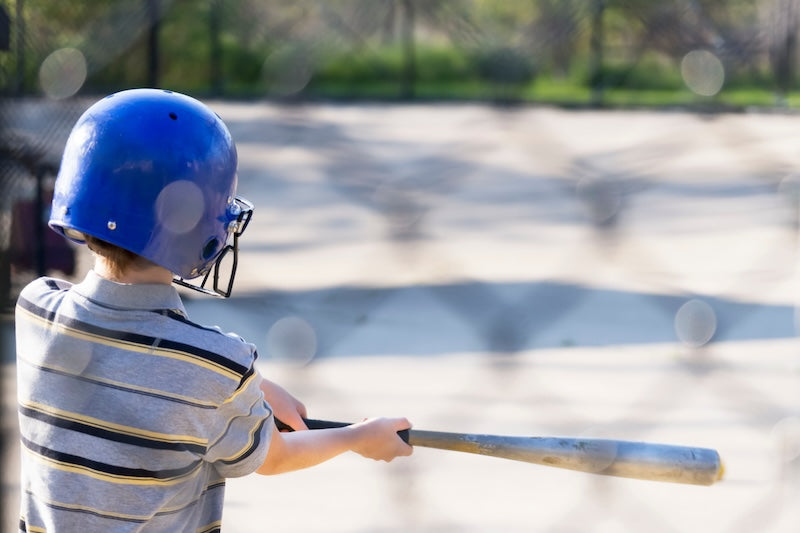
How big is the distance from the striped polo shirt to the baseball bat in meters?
0.32

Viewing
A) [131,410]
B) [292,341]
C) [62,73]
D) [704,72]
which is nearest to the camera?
[131,410]

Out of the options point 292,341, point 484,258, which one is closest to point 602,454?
point 292,341

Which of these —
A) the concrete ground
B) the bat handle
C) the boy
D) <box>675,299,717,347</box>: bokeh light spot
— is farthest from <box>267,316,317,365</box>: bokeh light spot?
the boy

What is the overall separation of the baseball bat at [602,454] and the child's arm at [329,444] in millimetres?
34

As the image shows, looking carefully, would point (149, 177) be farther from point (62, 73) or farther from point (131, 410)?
point (62, 73)

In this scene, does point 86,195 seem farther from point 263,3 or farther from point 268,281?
point 268,281

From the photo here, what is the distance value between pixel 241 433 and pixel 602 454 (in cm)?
55

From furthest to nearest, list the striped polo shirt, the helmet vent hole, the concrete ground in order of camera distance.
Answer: the concrete ground < the helmet vent hole < the striped polo shirt

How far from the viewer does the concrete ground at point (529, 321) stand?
10.8 ft

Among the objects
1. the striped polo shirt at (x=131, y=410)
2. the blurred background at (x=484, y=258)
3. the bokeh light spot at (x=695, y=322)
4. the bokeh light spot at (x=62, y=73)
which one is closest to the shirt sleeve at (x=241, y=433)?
the striped polo shirt at (x=131, y=410)

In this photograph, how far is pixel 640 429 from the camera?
3.93 metres

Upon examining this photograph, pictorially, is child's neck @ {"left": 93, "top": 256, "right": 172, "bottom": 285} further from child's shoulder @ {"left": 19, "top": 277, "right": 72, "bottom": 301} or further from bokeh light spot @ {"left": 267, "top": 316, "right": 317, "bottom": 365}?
bokeh light spot @ {"left": 267, "top": 316, "right": 317, "bottom": 365}

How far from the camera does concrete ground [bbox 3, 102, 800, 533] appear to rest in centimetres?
329

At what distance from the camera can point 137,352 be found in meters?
1.64
